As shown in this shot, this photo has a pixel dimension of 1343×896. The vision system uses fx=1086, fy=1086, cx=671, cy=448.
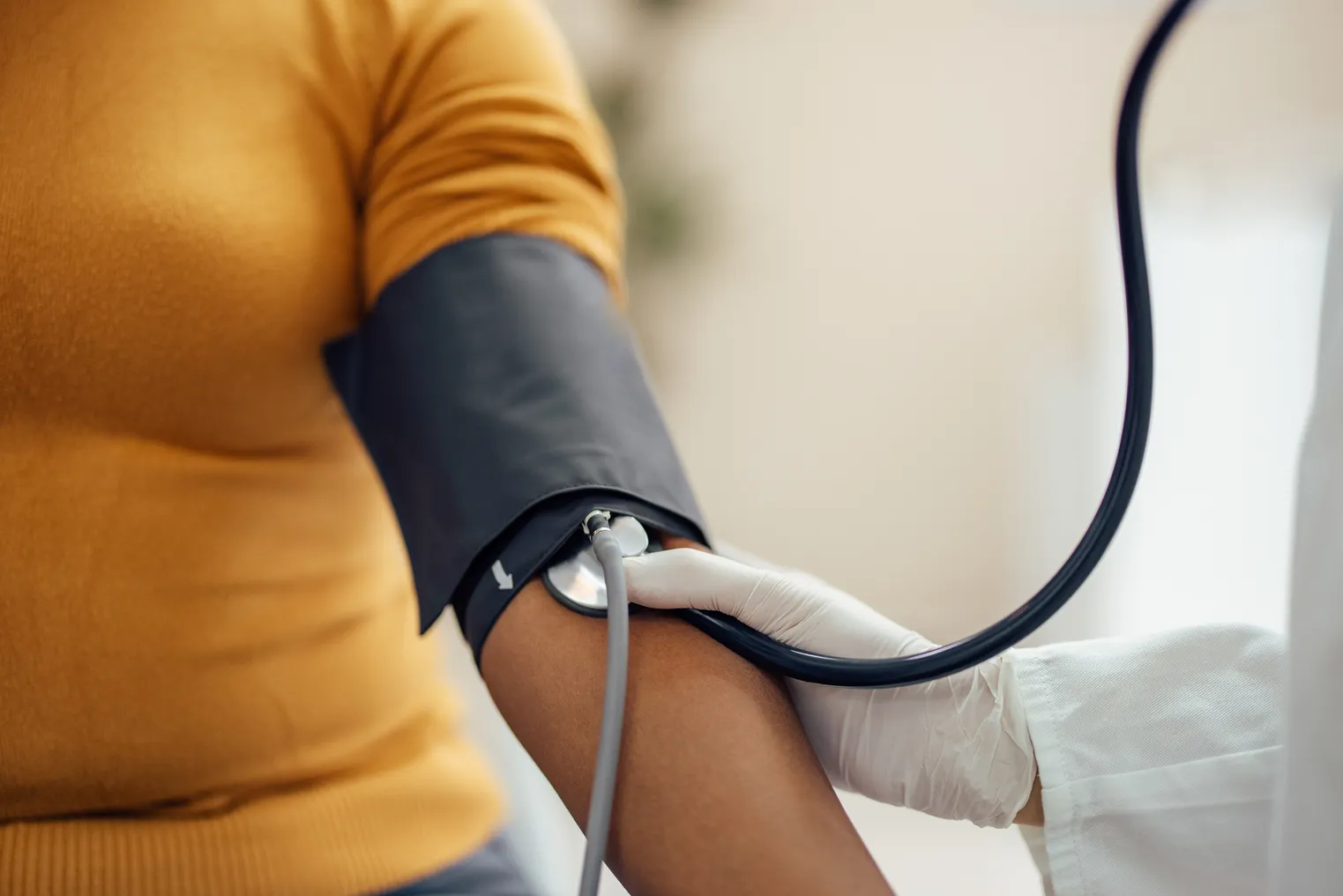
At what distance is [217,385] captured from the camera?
0.63 meters

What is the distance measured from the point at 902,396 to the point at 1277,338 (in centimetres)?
116

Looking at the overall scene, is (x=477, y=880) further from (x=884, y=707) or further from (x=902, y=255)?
(x=902, y=255)

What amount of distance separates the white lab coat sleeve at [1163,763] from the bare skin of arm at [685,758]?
11 centimetres

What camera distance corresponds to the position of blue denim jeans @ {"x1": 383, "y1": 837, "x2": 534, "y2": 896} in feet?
2.23

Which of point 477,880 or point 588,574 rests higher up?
point 588,574

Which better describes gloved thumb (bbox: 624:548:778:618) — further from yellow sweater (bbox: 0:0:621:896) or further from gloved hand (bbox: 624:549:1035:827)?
yellow sweater (bbox: 0:0:621:896)

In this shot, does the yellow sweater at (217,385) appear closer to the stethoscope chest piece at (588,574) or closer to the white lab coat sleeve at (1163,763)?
the stethoscope chest piece at (588,574)

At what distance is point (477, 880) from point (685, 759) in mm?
253

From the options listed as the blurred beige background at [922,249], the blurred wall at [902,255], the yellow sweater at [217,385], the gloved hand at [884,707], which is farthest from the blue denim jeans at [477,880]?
the blurred wall at [902,255]

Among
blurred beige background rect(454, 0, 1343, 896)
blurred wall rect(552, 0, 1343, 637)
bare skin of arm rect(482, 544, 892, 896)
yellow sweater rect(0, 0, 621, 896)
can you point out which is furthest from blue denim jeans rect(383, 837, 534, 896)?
blurred wall rect(552, 0, 1343, 637)

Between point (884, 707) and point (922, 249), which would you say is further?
point (922, 249)

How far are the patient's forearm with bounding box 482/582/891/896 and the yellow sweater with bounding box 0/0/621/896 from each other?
6.8 inches

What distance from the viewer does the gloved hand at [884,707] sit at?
0.55 m

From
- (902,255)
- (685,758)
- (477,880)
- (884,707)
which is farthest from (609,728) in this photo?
(902,255)
